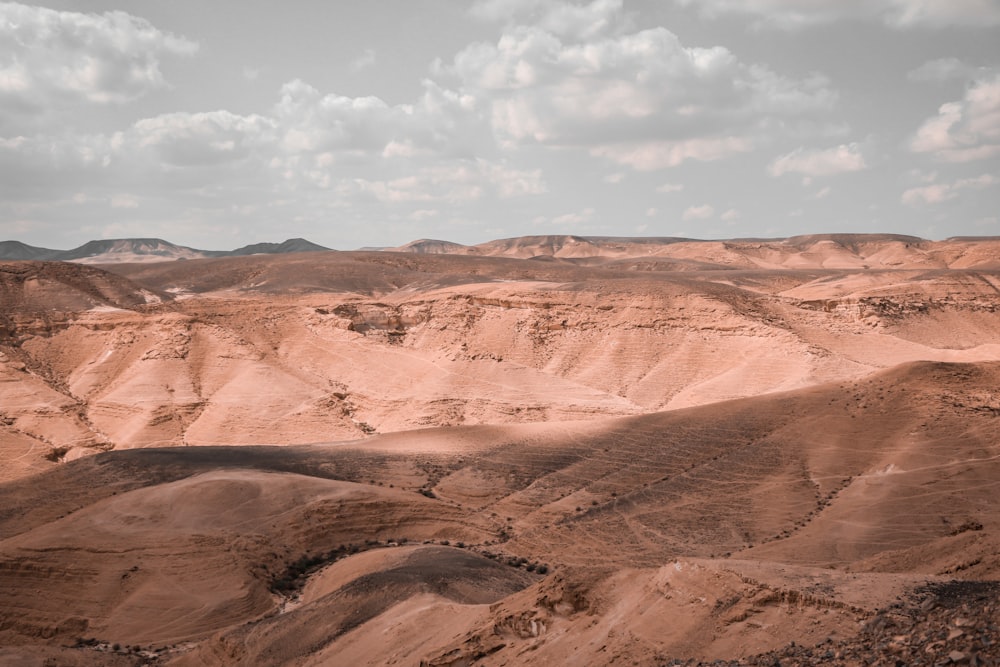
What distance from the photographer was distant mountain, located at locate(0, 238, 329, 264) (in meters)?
161

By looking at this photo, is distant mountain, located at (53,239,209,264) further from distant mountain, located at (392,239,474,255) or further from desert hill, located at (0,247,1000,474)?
desert hill, located at (0,247,1000,474)

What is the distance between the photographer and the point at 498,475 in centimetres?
2270

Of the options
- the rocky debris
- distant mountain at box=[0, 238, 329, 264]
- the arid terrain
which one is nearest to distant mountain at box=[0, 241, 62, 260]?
distant mountain at box=[0, 238, 329, 264]

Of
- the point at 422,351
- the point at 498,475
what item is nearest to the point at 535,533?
the point at 498,475

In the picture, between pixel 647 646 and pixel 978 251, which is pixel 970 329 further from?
pixel 647 646

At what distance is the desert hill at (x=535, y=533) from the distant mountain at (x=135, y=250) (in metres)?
147

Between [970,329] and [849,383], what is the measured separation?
3004 cm

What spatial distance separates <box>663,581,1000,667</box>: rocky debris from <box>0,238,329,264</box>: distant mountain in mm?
162064

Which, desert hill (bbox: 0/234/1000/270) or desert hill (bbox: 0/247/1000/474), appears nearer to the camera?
desert hill (bbox: 0/247/1000/474)

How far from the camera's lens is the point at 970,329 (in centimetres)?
5019

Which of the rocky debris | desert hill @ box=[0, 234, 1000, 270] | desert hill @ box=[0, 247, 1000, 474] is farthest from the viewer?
desert hill @ box=[0, 234, 1000, 270]

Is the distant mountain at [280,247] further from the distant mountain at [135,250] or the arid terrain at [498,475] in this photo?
the arid terrain at [498,475]

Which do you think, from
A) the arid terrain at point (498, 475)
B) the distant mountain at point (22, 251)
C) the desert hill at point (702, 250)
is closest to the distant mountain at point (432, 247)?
the desert hill at point (702, 250)

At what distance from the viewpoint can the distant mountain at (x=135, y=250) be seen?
529ft
